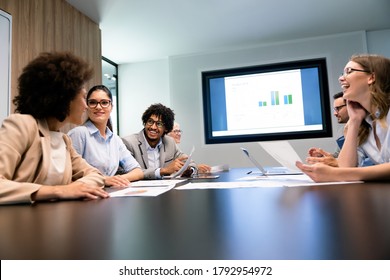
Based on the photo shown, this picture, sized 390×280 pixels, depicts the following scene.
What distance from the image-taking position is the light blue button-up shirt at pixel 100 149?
177 cm

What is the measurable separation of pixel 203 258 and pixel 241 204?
13.2 inches

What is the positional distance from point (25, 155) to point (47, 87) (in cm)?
31

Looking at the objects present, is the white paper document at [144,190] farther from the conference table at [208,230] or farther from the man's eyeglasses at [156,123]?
the man's eyeglasses at [156,123]

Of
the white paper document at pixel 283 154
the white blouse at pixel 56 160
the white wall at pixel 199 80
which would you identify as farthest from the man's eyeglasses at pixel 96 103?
the white wall at pixel 199 80

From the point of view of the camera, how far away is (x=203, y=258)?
31 centimetres

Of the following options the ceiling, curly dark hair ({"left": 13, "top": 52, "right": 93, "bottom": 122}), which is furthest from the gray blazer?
the ceiling

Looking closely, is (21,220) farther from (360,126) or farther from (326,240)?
(360,126)

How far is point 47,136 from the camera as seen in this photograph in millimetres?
1015

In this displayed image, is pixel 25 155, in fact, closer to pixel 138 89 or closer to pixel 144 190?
pixel 144 190

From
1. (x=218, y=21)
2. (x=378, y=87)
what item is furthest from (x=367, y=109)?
(x=218, y=21)

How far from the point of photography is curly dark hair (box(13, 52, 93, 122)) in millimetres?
1054

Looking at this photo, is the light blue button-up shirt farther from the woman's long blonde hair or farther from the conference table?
the woman's long blonde hair

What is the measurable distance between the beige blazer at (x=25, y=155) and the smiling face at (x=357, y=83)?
133 cm
